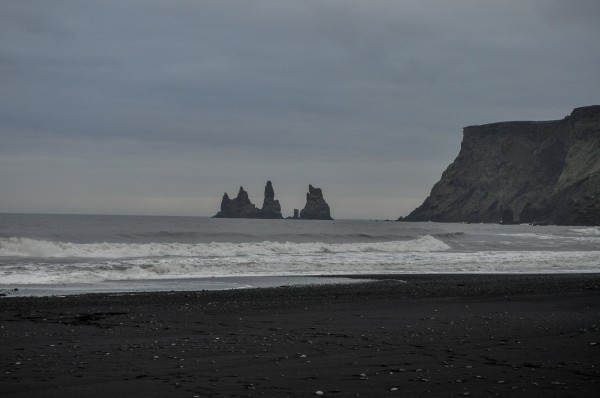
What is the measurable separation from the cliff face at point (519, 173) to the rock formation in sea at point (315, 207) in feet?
96.5

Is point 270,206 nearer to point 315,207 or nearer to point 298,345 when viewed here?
point 315,207

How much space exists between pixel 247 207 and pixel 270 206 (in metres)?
7.00

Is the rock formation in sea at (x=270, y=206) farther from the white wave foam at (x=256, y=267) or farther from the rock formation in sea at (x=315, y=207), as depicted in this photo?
the white wave foam at (x=256, y=267)

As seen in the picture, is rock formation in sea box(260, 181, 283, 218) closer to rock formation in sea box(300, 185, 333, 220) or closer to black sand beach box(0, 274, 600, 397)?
rock formation in sea box(300, 185, 333, 220)

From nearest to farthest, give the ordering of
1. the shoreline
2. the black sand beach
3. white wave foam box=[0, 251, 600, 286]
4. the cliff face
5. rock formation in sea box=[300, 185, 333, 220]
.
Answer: the black sand beach → the shoreline → white wave foam box=[0, 251, 600, 286] → the cliff face → rock formation in sea box=[300, 185, 333, 220]

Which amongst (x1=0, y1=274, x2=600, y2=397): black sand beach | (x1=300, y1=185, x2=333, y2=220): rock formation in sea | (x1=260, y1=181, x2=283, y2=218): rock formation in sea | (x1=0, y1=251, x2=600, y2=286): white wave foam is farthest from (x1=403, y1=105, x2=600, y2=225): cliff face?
(x1=0, y1=274, x2=600, y2=397): black sand beach

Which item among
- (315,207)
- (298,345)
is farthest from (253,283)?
(315,207)

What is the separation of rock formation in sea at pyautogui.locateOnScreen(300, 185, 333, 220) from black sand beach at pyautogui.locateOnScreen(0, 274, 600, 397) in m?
179

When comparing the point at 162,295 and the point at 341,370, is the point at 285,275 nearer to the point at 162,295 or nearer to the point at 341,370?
the point at 162,295

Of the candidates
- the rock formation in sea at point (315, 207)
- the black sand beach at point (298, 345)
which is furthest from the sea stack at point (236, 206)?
the black sand beach at point (298, 345)

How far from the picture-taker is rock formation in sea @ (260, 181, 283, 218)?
601 ft

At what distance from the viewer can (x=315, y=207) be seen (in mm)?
194875

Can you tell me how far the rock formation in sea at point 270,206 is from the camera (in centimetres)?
18312

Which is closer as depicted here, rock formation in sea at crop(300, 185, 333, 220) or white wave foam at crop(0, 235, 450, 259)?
white wave foam at crop(0, 235, 450, 259)
